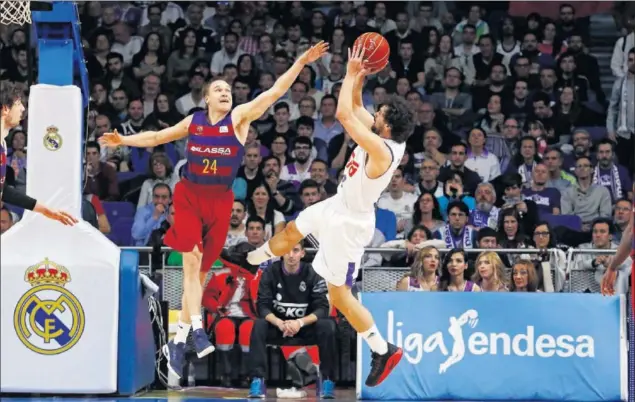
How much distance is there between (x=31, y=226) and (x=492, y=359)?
4837 millimetres

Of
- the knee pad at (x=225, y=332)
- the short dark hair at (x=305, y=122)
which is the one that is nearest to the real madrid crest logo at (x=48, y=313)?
the knee pad at (x=225, y=332)

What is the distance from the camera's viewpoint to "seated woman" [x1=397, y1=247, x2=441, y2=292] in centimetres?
1407

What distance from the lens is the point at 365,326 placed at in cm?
1131

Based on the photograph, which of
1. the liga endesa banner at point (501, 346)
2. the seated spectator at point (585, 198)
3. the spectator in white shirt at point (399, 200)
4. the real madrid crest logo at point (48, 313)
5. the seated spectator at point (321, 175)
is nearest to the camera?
the real madrid crest logo at point (48, 313)

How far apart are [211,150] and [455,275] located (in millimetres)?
4359

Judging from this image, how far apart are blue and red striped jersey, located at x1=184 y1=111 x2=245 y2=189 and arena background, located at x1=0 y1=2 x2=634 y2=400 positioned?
1518 mm

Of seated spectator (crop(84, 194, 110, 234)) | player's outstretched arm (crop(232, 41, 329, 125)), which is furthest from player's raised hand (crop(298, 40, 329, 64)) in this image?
seated spectator (crop(84, 194, 110, 234))

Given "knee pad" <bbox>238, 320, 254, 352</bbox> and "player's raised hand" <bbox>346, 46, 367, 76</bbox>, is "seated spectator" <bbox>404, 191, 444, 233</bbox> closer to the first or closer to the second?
"knee pad" <bbox>238, 320, 254, 352</bbox>

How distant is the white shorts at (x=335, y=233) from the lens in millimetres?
10773

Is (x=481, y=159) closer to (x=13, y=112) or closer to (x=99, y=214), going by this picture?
(x=99, y=214)

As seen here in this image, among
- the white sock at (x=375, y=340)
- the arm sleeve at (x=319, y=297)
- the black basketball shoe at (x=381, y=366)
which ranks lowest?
the black basketball shoe at (x=381, y=366)

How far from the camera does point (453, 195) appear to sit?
53.4 ft

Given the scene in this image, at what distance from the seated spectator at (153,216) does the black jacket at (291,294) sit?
215 cm

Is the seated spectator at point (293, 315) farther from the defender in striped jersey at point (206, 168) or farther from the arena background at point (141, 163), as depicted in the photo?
the defender in striped jersey at point (206, 168)
